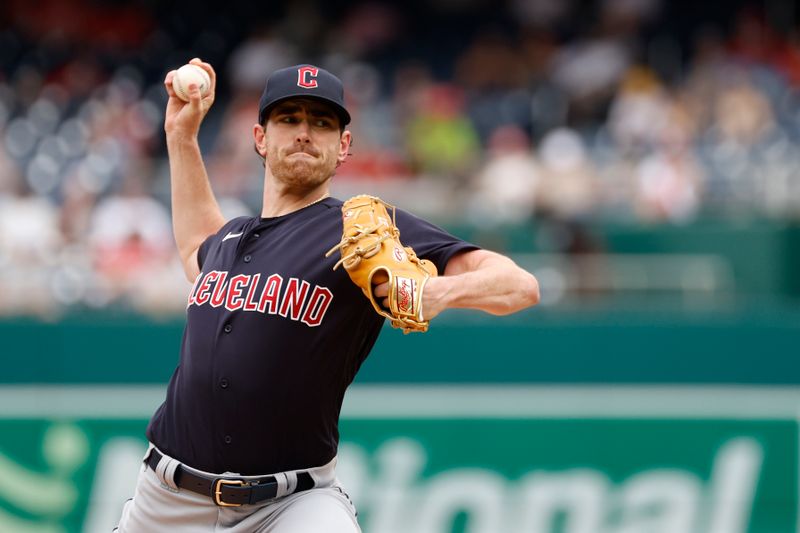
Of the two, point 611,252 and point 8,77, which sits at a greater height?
point 8,77

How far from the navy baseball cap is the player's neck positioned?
247mm

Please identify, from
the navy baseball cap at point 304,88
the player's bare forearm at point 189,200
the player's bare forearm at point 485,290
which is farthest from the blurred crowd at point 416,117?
the player's bare forearm at point 485,290

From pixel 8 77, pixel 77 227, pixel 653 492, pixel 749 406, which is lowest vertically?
pixel 653 492

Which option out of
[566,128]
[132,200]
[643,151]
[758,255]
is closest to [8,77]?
[132,200]

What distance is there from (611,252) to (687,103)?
2986 millimetres

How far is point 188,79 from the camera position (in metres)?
4.21

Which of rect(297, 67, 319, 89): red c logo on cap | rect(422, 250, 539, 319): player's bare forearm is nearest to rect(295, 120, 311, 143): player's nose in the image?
rect(297, 67, 319, 89): red c logo on cap

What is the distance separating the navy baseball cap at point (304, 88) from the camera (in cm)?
369

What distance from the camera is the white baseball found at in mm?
4207

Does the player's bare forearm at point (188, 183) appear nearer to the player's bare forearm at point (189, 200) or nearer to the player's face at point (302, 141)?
the player's bare forearm at point (189, 200)

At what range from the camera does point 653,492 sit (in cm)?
707

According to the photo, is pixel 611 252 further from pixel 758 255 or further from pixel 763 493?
pixel 763 493

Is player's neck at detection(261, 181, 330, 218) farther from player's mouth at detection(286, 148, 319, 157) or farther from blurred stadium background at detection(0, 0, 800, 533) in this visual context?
blurred stadium background at detection(0, 0, 800, 533)

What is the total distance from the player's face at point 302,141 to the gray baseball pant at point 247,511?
2.93 ft
